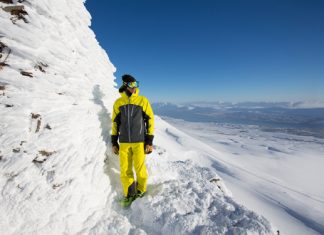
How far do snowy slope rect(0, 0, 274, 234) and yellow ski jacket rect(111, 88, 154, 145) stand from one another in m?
0.50

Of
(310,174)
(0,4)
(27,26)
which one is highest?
(0,4)

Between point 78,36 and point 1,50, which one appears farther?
point 78,36

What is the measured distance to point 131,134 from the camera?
12.6 ft

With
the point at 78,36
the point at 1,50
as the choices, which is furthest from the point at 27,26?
the point at 78,36

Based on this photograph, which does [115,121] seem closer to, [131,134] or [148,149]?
[131,134]

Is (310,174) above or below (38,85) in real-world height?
below

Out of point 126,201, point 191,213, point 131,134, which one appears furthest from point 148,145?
point 191,213

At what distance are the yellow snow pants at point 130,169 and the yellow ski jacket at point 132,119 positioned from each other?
14 centimetres

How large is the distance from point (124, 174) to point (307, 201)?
12897 mm

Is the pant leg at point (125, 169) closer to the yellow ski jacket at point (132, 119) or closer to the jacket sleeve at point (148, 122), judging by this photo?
the yellow ski jacket at point (132, 119)

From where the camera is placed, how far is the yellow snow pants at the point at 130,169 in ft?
12.4

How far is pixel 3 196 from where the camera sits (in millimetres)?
2736

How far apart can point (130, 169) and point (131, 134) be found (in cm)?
71

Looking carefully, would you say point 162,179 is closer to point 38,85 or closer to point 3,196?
point 3,196
